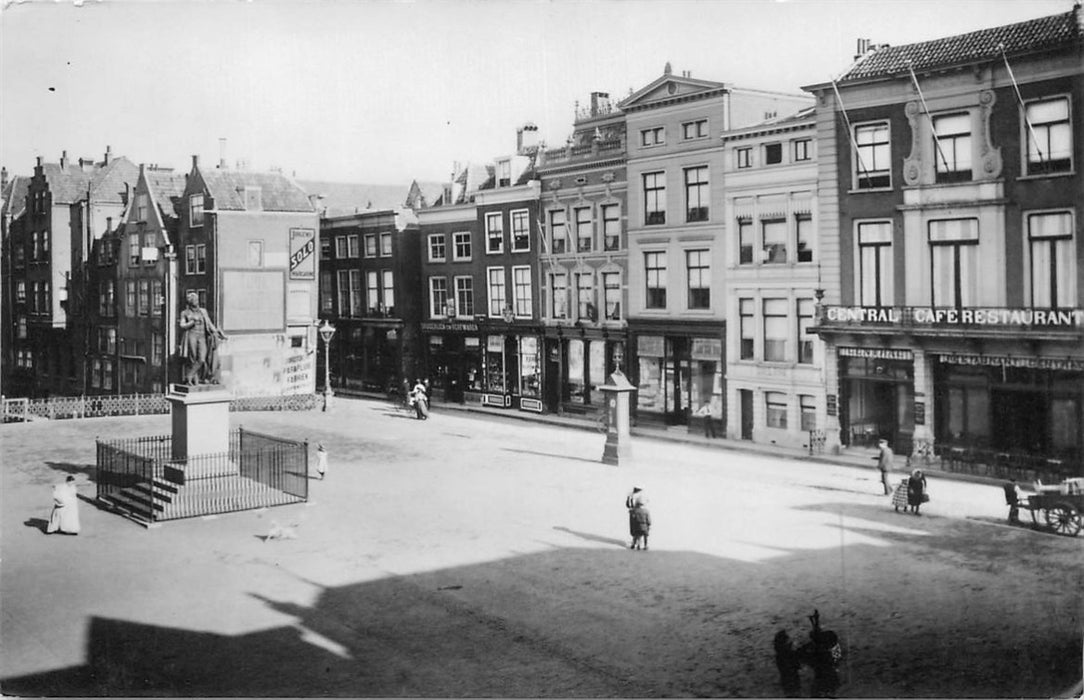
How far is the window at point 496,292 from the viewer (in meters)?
33.5

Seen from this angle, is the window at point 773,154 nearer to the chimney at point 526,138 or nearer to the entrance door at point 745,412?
the entrance door at point 745,412

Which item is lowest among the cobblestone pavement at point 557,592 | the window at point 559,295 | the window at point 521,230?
the cobblestone pavement at point 557,592

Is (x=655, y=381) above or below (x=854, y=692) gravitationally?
above

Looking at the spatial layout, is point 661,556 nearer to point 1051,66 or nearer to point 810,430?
point 810,430

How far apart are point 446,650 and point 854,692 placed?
17.3ft

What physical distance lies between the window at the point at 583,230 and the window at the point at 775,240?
5326mm

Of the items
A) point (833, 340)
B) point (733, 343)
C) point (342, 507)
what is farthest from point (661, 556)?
point (733, 343)

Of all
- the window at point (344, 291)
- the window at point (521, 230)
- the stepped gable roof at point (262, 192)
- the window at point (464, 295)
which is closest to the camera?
the window at point (521, 230)

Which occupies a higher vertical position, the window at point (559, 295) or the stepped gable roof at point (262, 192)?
the stepped gable roof at point (262, 192)

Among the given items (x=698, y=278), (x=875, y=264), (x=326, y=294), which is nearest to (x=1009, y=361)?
(x=875, y=264)

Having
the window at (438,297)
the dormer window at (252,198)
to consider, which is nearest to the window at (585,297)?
the window at (438,297)

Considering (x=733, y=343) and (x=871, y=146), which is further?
(x=733, y=343)

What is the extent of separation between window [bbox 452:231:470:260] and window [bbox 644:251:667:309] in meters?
13.2

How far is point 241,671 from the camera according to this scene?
40.3ft
